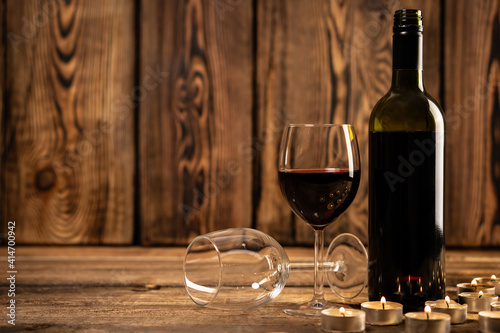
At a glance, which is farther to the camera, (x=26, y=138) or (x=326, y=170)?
(x=26, y=138)

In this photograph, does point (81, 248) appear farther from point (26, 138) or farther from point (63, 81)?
point (63, 81)

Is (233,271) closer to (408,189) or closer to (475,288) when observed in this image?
(408,189)

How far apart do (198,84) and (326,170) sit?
0.62 meters

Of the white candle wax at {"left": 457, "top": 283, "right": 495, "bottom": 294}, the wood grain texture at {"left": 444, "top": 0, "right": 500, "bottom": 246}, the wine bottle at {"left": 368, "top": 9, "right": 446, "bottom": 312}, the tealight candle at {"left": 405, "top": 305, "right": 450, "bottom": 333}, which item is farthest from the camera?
the wood grain texture at {"left": 444, "top": 0, "right": 500, "bottom": 246}

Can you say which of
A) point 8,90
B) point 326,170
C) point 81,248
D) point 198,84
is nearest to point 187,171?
point 198,84

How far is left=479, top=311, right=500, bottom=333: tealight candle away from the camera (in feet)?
2.20

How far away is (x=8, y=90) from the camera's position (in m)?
1.34

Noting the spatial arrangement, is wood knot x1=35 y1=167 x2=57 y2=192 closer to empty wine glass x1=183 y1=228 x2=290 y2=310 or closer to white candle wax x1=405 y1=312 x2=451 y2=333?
empty wine glass x1=183 y1=228 x2=290 y2=310

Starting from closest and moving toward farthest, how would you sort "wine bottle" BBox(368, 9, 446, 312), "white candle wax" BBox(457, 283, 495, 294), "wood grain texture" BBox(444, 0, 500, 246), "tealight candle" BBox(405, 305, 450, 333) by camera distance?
"tealight candle" BBox(405, 305, 450, 333)
"wine bottle" BBox(368, 9, 446, 312)
"white candle wax" BBox(457, 283, 495, 294)
"wood grain texture" BBox(444, 0, 500, 246)

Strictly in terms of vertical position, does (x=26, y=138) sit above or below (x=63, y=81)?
below

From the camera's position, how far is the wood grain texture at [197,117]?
Result: 4.32 feet

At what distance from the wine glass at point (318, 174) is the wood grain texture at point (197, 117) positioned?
525 millimetres

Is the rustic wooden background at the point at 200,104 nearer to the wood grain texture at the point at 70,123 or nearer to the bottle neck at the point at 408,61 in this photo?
the wood grain texture at the point at 70,123

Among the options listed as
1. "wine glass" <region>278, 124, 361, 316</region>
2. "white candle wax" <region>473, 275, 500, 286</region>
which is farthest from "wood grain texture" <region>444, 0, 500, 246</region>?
"wine glass" <region>278, 124, 361, 316</region>
